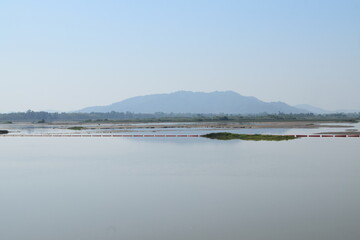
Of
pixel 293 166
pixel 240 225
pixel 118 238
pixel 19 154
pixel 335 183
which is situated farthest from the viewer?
pixel 19 154

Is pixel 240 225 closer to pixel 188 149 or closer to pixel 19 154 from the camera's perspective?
pixel 188 149

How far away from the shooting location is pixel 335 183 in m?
26.0

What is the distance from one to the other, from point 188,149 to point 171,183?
2111 centimetres

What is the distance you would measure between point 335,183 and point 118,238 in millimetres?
15132

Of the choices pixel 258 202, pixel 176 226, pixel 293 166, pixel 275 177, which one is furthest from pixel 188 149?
pixel 176 226

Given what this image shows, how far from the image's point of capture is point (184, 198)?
22719 mm

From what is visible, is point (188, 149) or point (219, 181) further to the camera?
point (188, 149)

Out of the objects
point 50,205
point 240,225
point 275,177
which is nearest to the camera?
point 240,225

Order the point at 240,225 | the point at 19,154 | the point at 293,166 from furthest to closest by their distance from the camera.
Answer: the point at 19,154
the point at 293,166
the point at 240,225

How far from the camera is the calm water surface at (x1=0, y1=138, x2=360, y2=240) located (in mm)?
17078

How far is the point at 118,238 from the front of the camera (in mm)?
16266

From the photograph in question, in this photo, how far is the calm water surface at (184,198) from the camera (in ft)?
56.0

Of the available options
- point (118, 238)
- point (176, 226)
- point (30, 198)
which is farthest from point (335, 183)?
point (30, 198)

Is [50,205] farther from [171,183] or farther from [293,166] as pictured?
[293,166]
